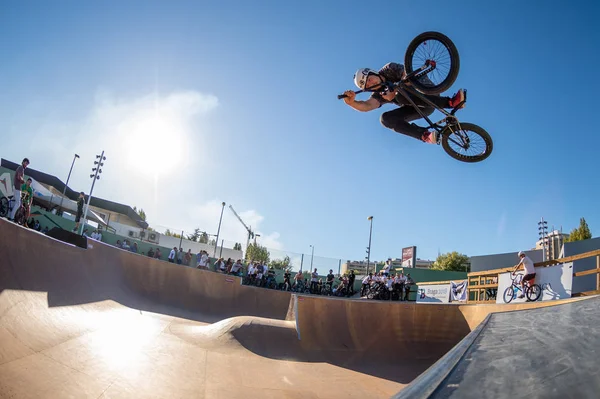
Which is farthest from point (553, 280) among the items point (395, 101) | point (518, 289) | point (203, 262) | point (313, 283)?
point (203, 262)

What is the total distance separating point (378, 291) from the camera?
16.5m

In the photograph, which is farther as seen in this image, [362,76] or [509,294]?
[509,294]

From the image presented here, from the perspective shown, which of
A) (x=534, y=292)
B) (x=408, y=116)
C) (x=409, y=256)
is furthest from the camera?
(x=409, y=256)

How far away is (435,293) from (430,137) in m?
12.2

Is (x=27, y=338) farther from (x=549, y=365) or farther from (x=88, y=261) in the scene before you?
(x=88, y=261)

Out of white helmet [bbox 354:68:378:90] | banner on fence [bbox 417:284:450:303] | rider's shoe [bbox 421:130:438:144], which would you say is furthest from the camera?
banner on fence [bbox 417:284:450:303]

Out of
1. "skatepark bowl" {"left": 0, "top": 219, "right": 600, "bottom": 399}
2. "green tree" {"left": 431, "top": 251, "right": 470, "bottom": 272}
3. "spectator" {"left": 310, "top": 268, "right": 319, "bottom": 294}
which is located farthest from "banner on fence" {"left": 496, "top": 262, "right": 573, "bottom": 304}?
"green tree" {"left": 431, "top": 251, "right": 470, "bottom": 272}

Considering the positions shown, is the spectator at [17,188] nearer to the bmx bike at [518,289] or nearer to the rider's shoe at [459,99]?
the rider's shoe at [459,99]

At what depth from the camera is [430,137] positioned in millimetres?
5887

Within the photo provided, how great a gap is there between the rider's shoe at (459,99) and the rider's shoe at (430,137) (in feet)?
1.78

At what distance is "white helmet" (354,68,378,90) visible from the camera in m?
5.30

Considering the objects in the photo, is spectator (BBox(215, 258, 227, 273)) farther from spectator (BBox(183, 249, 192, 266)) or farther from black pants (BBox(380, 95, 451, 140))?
black pants (BBox(380, 95, 451, 140))

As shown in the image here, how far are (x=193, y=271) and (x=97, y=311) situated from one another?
21.6ft

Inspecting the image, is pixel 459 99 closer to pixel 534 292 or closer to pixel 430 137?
pixel 430 137
